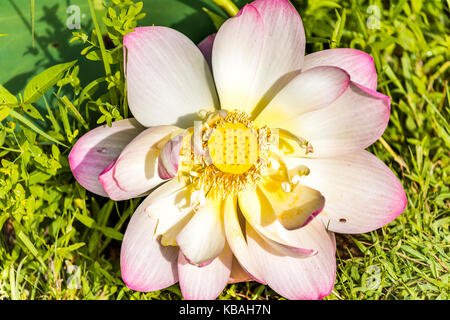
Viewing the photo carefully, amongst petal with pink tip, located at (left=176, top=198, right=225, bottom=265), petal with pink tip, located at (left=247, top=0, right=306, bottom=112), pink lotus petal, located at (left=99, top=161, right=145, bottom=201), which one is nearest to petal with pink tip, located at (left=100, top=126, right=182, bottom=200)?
pink lotus petal, located at (left=99, top=161, right=145, bottom=201)

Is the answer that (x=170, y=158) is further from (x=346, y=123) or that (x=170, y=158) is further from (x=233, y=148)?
(x=346, y=123)

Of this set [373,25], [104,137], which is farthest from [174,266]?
[373,25]

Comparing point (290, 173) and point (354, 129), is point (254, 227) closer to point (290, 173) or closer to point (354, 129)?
point (290, 173)

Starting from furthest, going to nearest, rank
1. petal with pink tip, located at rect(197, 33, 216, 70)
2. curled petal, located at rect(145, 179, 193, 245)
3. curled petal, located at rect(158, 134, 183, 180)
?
petal with pink tip, located at rect(197, 33, 216, 70), curled petal, located at rect(145, 179, 193, 245), curled petal, located at rect(158, 134, 183, 180)

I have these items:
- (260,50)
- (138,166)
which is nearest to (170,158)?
(138,166)

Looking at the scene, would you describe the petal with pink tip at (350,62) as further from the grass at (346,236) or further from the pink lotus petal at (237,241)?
the pink lotus petal at (237,241)

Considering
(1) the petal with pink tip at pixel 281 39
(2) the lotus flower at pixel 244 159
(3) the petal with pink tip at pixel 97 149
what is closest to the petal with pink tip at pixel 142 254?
(2) the lotus flower at pixel 244 159

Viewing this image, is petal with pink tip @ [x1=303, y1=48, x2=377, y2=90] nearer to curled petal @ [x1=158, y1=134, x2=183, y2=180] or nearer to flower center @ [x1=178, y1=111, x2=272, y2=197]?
flower center @ [x1=178, y1=111, x2=272, y2=197]
